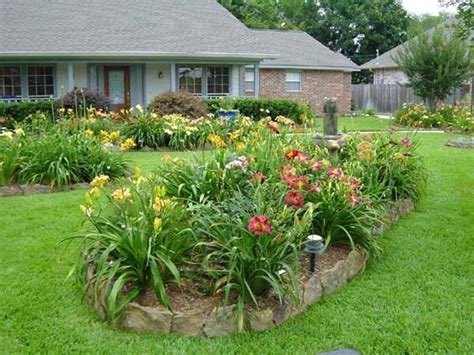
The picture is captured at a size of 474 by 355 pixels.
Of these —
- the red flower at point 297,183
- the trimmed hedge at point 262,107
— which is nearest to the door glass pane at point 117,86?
the trimmed hedge at point 262,107

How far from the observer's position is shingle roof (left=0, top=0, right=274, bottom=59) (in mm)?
19109

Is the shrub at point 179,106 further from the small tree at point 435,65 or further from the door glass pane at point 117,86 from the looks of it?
the small tree at point 435,65

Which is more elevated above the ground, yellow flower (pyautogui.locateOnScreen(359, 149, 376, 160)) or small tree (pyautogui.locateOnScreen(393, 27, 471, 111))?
small tree (pyautogui.locateOnScreen(393, 27, 471, 111))

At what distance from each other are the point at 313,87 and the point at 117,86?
10.00 meters

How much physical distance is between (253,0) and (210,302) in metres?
44.8

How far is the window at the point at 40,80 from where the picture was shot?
2022 cm

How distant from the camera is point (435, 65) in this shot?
21078 mm

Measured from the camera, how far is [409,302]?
4.31 m

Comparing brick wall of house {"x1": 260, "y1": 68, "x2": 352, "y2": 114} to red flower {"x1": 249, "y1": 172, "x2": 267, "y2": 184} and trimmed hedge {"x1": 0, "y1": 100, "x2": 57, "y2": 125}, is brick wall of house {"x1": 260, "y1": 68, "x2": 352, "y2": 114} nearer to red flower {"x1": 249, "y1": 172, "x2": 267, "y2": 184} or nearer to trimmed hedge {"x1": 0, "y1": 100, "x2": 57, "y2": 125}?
trimmed hedge {"x1": 0, "y1": 100, "x2": 57, "y2": 125}

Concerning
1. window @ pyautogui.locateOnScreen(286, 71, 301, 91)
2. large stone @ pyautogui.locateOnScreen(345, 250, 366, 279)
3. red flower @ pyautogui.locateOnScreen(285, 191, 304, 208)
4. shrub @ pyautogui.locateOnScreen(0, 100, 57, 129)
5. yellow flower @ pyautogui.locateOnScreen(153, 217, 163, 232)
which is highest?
window @ pyautogui.locateOnScreen(286, 71, 301, 91)

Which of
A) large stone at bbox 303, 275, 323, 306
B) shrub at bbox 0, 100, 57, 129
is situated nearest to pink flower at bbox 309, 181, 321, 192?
large stone at bbox 303, 275, 323, 306

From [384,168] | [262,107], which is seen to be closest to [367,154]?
[384,168]

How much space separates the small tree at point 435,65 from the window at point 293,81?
5806 millimetres

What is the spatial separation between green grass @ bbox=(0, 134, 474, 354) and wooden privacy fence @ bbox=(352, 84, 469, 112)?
22.8 meters
